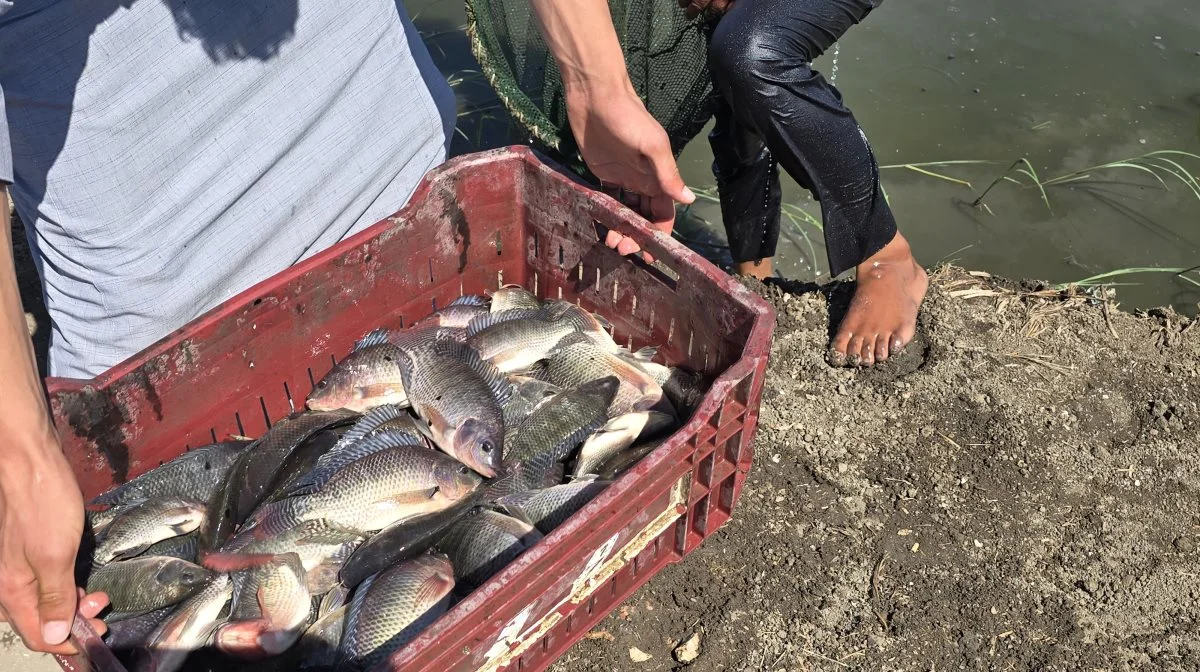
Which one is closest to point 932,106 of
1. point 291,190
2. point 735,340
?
point 735,340

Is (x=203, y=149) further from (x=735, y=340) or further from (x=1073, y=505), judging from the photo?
(x=1073, y=505)

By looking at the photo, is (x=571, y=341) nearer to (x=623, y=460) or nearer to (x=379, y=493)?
(x=623, y=460)

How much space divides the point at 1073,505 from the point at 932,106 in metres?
2.59

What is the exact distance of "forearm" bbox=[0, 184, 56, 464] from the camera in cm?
159

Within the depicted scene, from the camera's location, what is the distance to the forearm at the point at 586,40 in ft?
7.74

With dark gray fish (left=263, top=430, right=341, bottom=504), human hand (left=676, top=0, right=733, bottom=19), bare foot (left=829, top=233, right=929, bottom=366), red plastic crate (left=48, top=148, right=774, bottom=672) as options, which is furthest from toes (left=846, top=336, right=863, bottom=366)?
dark gray fish (left=263, top=430, right=341, bottom=504)

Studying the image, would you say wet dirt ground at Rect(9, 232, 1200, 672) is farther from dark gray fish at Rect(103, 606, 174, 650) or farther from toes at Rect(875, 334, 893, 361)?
dark gray fish at Rect(103, 606, 174, 650)


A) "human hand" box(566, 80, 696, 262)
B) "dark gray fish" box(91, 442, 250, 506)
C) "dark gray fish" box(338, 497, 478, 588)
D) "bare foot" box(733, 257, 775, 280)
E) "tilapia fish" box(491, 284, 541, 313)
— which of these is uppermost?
"human hand" box(566, 80, 696, 262)

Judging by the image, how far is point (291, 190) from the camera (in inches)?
105

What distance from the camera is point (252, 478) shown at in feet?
7.43

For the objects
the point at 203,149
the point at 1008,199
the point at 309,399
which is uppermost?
the point at 203,149

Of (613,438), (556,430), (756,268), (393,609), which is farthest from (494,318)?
(756,268)

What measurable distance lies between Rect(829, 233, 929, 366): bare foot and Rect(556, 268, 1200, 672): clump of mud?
2.3 inches

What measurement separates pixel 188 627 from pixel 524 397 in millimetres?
956
